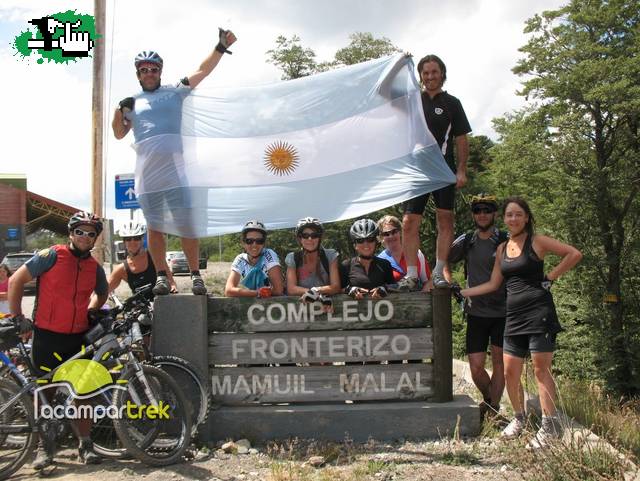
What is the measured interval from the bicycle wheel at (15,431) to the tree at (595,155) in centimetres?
1239

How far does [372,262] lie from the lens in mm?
5902

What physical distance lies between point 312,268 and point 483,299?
64.7 inches

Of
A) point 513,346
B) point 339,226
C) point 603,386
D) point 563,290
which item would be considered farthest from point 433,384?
point 339,226

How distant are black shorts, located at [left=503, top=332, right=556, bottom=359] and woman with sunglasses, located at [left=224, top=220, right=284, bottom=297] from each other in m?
2.10

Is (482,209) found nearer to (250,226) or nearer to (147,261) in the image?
(250,226)

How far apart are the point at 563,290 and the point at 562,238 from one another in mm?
1553

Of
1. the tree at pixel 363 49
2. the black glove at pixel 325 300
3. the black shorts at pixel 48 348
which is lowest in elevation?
the black shorts at pixel 48 348

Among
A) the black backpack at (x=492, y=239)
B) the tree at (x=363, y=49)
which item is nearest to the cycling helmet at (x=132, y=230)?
the black backpack at (x=492, y=239)

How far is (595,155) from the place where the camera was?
14922mm

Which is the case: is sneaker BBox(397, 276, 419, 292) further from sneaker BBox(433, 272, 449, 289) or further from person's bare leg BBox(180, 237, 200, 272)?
person's bare leg BBox(180, 237, 200, 272)

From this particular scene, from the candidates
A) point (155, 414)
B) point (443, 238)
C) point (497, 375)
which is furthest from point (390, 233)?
point (155, 414)

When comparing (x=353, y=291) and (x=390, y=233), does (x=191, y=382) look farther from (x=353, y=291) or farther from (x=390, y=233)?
(x=390, y=233)

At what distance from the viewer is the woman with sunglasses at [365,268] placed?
5.70 meters

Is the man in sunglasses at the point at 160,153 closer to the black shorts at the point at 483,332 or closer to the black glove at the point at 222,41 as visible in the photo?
the black glove at the point at 222,41
